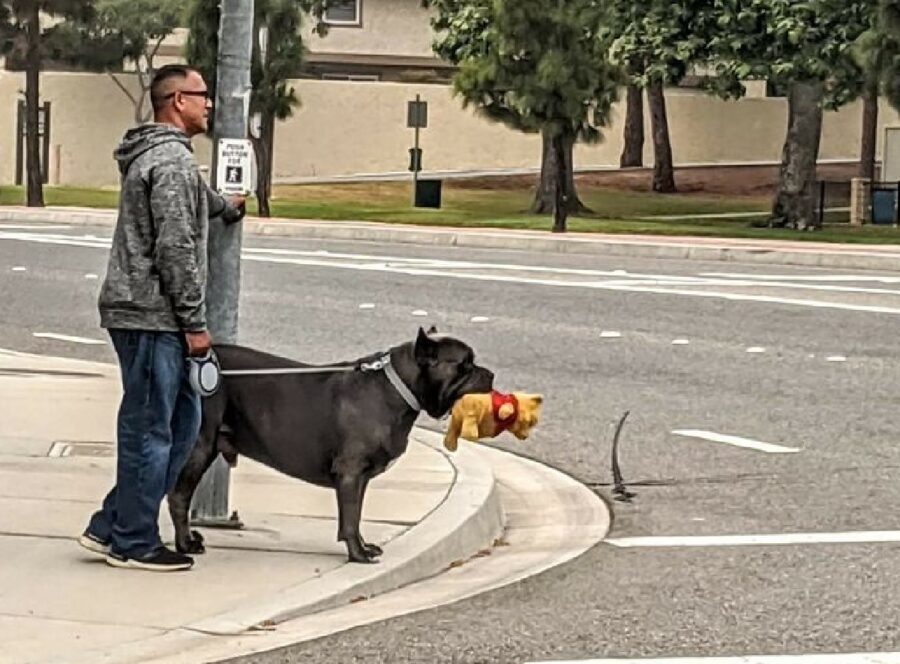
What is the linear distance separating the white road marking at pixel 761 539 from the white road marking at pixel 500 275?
10.9 meters

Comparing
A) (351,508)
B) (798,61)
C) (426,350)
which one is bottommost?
(351,508)

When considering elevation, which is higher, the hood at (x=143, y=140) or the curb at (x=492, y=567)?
the hood at (x=143, y=140)

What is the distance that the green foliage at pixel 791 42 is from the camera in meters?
36.2

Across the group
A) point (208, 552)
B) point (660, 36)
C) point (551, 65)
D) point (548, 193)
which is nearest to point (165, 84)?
point (208, 552)

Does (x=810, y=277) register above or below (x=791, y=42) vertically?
below

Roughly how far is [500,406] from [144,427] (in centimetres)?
144

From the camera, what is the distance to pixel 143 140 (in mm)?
7770

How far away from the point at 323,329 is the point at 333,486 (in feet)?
33.2

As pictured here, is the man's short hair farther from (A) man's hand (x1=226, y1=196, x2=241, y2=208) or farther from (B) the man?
(A) man's hand (x1=226, y1=196, x2=241, y2=208)

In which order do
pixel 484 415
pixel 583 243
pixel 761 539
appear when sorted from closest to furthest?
pixel 484 415 < pixel 761 539 < pixel 583 243

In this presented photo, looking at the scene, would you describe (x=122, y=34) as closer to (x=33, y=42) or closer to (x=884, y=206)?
(x=33, y=42)

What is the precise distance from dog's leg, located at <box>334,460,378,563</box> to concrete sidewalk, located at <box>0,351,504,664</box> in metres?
0.08

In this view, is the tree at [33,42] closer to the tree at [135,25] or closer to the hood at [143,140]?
the tree at [135,25]

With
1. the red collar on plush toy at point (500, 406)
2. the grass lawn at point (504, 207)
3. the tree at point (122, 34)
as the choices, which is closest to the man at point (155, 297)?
the red collar on plush toy at point (500, 406)
